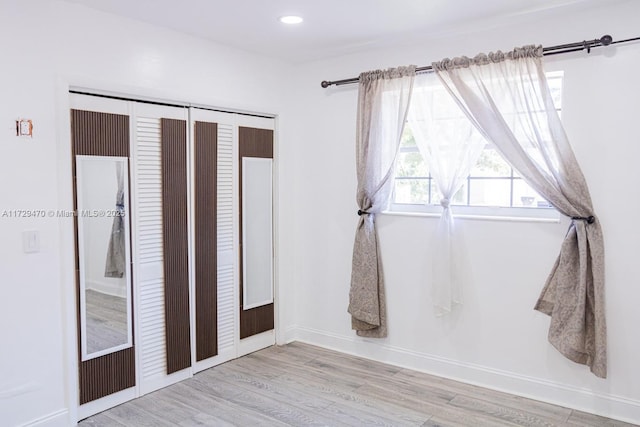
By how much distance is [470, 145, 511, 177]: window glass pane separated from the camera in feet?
11.3

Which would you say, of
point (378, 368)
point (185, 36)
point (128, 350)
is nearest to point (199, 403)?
point (128, 350)

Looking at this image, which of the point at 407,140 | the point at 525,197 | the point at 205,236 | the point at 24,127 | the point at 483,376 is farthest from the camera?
the point at 407,140

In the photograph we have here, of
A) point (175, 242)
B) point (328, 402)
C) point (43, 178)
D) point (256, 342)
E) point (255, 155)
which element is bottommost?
point (328, 402)

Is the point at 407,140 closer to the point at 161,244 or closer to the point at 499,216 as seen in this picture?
the point at 499,216

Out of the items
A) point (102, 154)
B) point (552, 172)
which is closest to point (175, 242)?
point (102, 154)

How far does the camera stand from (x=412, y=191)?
12.6 ft

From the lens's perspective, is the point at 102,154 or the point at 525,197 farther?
the point at 525,197

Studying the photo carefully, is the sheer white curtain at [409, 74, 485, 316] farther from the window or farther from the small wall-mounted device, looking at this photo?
the small wall-mounted device

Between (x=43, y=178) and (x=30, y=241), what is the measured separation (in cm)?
36

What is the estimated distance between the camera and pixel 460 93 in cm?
335

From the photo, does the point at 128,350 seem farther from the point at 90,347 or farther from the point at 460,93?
the point at 460,93

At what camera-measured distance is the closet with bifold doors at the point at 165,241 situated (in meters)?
3.02

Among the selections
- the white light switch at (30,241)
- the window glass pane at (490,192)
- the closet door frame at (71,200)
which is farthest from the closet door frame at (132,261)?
the window glass pane at (490,192)

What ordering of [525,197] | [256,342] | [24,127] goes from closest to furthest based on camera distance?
[24,127] → [525,197] → [256,342]
